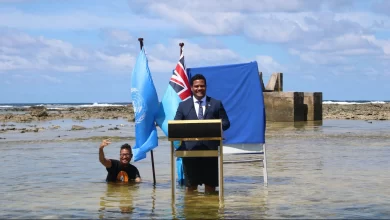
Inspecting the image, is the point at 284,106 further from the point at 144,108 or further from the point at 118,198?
the point at 118,198

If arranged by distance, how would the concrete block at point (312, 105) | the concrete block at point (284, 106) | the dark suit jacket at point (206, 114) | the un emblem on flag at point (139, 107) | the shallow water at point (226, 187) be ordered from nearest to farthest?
the shallow water at point (226, 187) → the dark suit jacket at point (206, 114) → the un emblem on flag at point (139, 107) → the concrete block at point (284, 106) → the concrete block at point (312, 105)

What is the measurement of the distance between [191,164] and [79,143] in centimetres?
1204

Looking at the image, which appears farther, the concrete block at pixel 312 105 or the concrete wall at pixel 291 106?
the concrete block at pixel 312 105

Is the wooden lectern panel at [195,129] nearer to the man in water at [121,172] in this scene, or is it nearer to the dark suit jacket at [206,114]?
the dark suit jacket at [206,114]

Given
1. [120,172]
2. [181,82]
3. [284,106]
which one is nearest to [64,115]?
[284,106]

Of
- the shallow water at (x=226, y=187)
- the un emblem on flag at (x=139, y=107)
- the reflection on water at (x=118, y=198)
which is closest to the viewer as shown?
the shallow water at (x=226, y=187)

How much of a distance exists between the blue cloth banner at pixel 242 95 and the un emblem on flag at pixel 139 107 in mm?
991

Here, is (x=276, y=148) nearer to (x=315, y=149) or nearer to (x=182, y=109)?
(x=315, y=149)

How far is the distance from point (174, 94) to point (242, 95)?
1096mm

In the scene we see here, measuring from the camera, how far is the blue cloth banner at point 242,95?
10992mm

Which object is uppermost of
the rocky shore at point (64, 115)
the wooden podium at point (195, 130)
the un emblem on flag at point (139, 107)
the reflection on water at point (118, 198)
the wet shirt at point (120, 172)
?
the un emblem on flag at point (139, 107)

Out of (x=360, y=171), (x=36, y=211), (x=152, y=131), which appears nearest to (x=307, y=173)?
(x=360, y=171)

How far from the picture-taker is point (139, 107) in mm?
10648

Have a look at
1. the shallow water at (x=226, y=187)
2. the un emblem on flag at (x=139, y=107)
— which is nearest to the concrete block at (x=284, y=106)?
the shallow water at (x=226, y=187)
